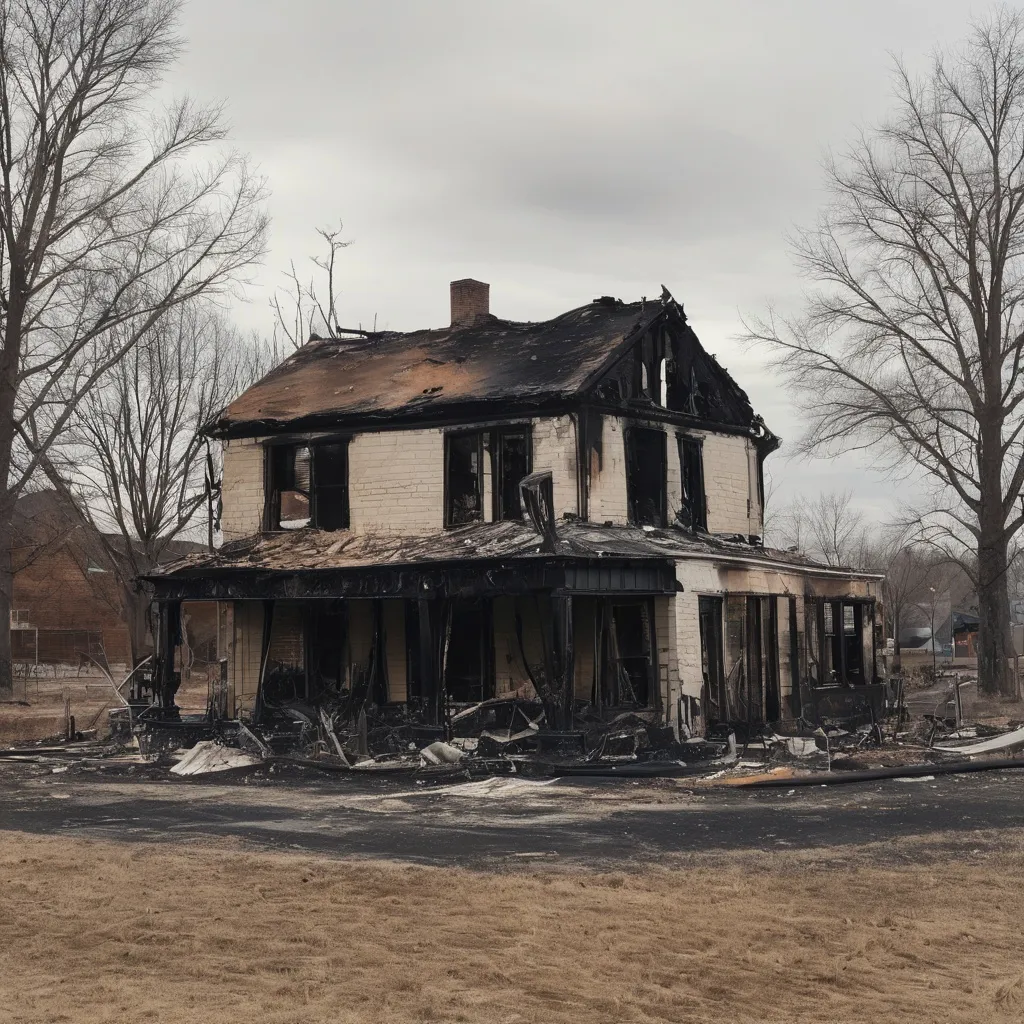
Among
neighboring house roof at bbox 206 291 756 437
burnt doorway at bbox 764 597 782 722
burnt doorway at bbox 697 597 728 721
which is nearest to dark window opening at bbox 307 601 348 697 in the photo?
neighboring house roof at bbox 206 291 756 437

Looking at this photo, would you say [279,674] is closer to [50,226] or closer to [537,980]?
[50,226]

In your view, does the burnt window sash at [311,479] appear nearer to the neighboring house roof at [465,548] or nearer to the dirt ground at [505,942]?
the neighboring house roof at [465,548]

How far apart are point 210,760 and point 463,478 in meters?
6.93

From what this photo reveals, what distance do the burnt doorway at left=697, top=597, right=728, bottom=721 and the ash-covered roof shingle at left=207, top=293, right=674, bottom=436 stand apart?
4.44 meters

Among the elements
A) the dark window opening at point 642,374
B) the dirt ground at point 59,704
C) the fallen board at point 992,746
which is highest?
the dark window opening at point 642,374

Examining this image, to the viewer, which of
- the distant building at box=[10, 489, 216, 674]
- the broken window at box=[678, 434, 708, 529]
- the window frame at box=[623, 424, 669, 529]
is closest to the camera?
the window frame at box=[623, 424, 669, 529]

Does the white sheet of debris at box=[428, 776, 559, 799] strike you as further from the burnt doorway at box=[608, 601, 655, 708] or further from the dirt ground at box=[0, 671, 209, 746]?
the dirt ground at box=[0, 671, 209, 746]

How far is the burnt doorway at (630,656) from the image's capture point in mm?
22891

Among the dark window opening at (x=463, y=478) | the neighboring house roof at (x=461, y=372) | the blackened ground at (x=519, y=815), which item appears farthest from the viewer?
the dark window opening at (x=463, y=478)

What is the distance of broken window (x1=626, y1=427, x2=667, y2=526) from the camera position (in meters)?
25.0

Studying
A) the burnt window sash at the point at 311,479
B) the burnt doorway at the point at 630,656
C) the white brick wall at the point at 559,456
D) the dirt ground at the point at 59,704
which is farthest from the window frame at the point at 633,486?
the dirt ground at the point at 59,704

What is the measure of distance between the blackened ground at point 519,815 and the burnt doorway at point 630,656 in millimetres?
4297

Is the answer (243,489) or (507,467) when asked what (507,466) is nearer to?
(507,467)

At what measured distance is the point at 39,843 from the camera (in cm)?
1322
